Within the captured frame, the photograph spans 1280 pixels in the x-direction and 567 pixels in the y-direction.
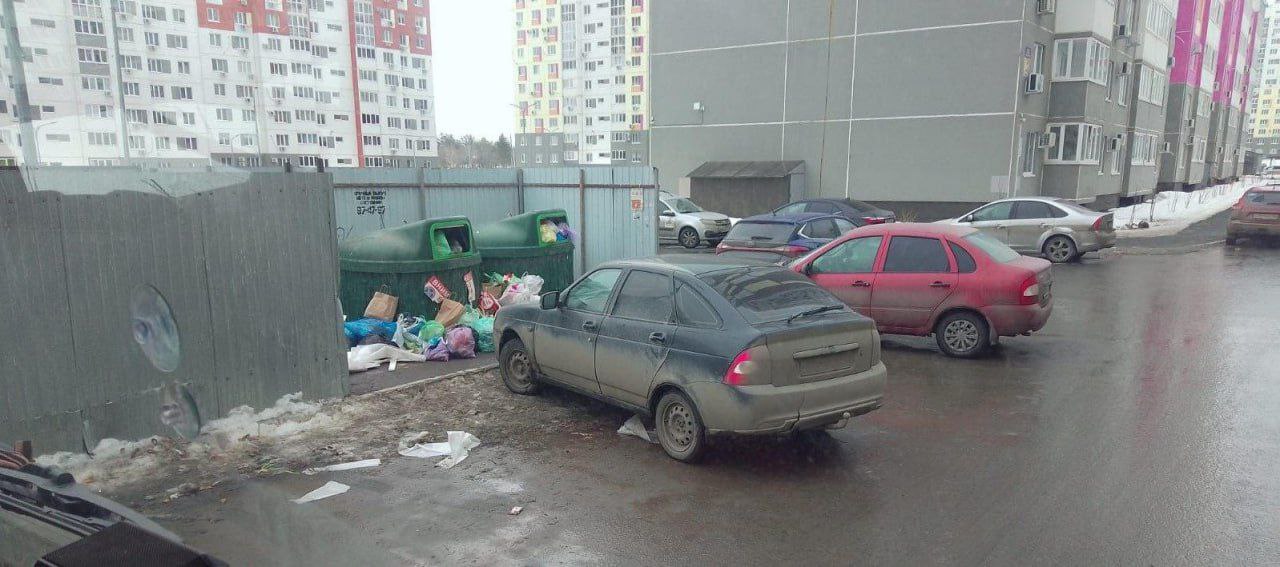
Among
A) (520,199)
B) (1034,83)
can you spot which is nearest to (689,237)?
(520,199)

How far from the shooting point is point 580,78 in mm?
93062

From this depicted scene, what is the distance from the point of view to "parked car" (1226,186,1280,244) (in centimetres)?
1803

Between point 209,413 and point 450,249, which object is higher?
point 450,249

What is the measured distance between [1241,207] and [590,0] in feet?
271

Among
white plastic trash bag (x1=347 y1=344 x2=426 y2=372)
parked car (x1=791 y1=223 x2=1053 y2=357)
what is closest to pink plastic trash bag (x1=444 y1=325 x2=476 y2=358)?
white plastic trash bag (x1=347 y1=344 x2=426 y2=372)

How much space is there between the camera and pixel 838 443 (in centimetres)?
594

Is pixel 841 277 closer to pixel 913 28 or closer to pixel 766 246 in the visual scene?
pixel 766 246

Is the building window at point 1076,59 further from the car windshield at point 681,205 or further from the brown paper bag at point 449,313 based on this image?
the brown paper bag at point 449,313

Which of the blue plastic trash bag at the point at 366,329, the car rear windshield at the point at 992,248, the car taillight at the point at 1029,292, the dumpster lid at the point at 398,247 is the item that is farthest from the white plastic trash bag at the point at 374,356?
the car taillight at the point at 1029,292

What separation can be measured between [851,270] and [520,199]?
669cm

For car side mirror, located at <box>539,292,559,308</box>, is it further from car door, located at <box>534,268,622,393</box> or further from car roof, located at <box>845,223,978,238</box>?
car roof, located at <box>845,223,978,238</box>

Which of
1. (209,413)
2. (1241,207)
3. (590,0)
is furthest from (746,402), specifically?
(590,0)

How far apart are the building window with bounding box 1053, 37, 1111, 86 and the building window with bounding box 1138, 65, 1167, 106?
8073 mm

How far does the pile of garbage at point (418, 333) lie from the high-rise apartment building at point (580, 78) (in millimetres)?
76353
